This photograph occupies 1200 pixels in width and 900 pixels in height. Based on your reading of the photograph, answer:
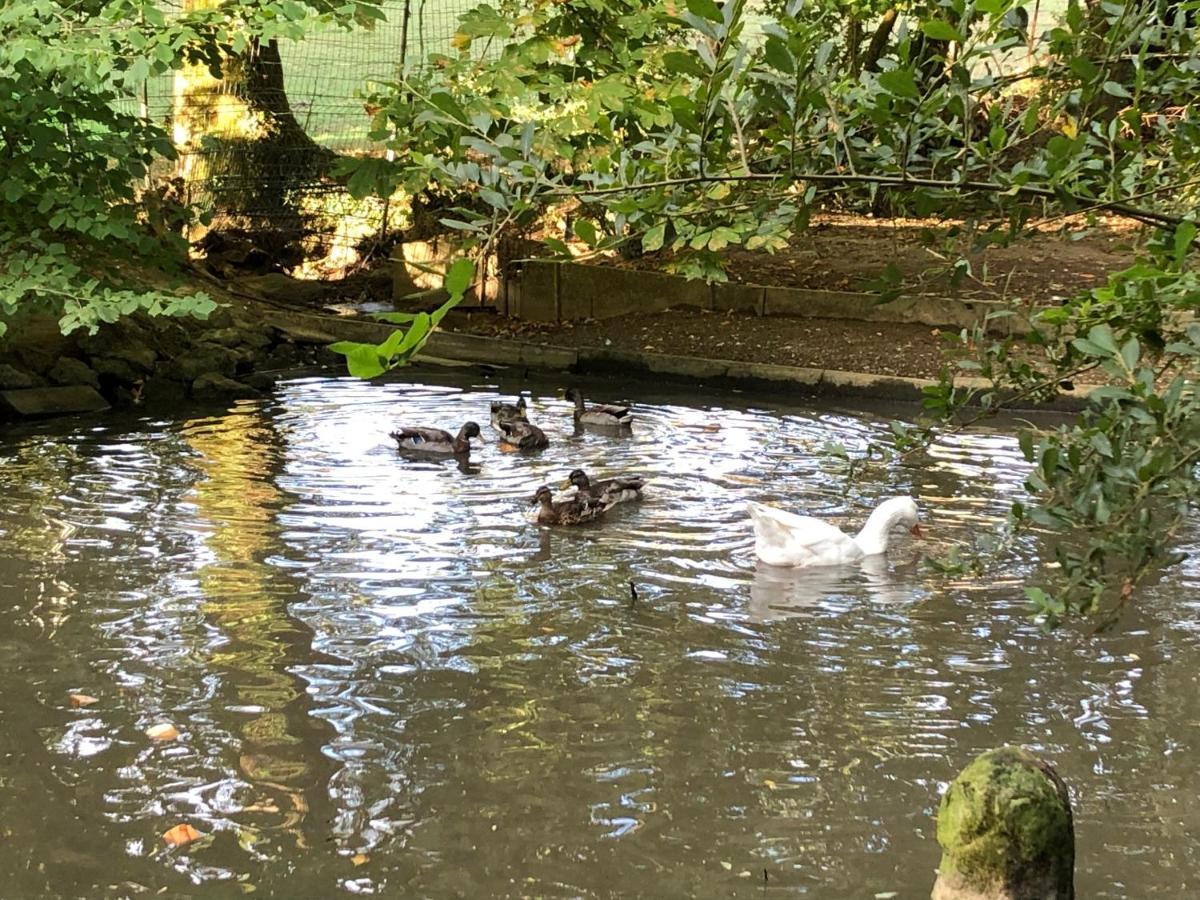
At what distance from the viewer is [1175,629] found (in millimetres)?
6578

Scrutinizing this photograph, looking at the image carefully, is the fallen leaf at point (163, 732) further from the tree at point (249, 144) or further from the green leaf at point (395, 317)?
the tree at point (249, 144)

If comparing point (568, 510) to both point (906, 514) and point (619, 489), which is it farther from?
point (906, 514)

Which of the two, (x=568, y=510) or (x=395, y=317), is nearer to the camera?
(x=395, y=317)

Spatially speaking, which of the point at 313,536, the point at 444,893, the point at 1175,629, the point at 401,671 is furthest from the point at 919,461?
the point at 444,893

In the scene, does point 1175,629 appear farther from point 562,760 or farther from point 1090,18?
point 1090,18

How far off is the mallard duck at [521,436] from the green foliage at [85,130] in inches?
106

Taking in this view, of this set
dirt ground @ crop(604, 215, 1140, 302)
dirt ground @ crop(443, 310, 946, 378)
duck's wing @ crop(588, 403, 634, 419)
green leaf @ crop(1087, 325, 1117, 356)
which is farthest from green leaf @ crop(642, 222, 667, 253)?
dirt ground @ crop(604, 215, 1140, 302)

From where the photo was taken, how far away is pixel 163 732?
17.5 ft

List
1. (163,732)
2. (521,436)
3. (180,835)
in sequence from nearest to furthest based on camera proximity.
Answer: (180,835) → (163,732) → (521,436)

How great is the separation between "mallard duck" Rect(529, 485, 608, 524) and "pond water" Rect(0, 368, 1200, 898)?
169 millimetres

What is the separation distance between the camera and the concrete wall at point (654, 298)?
14555 mm

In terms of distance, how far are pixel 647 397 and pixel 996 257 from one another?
5186 millimetres

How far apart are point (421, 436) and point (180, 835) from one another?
6059mm

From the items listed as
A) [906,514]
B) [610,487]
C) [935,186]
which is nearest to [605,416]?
[610,487]
